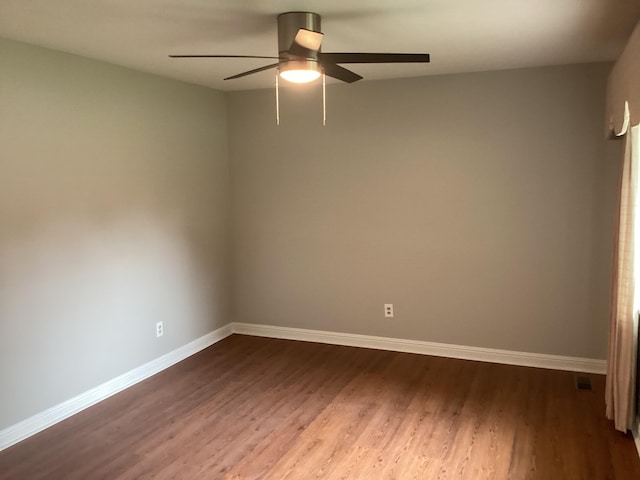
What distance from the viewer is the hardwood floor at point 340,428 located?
9.35 ft

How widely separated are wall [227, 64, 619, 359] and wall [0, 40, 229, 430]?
58 cm

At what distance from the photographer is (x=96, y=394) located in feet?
12.1

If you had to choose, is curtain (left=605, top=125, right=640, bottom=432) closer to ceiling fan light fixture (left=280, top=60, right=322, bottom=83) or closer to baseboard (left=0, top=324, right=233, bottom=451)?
ceiling fan light fixture (left=280, top=60, right=322, bottom=83)

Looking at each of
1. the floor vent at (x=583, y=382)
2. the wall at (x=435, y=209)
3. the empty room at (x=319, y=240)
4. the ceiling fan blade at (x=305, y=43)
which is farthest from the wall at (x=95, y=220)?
the floor vent at (x=583, y=382)

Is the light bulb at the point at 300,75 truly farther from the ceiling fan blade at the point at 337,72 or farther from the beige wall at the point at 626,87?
the beige wall at the point at 626,87

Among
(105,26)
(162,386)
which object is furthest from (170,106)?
(162,386)

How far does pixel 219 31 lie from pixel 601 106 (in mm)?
2709

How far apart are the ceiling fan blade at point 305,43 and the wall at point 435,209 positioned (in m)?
1.94

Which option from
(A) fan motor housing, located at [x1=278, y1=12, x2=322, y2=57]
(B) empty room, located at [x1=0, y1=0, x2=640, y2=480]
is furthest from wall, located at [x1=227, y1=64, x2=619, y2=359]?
(A) fan motor housing, located at [x1=278, y1=12, x2=322, y2=57]

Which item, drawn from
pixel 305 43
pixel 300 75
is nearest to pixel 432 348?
pixel 300 75

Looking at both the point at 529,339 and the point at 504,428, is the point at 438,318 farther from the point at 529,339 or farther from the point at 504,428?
the point at 504,428

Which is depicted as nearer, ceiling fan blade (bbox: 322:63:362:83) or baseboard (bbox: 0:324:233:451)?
ceiling fan blade (bbox: 322:63:362:83)

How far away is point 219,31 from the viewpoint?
2.89 m

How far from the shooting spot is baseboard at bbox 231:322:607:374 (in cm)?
410
